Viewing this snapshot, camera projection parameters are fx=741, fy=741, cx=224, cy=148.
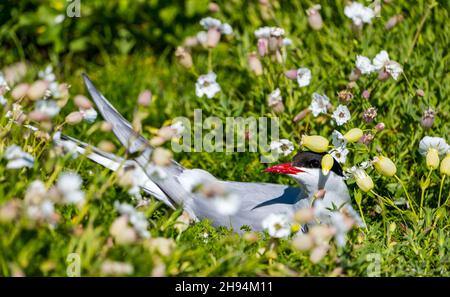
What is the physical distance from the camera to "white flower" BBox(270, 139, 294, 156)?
262 cm

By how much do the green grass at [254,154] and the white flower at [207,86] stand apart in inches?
6.9

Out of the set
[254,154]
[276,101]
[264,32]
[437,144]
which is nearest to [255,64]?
[264,32]

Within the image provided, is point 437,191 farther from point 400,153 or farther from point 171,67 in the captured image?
point 171,67

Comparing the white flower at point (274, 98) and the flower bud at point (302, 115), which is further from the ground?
the white flower at point (274, 98)

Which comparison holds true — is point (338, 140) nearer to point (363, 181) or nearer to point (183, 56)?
point (363, 181)

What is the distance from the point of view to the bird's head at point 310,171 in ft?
7.73

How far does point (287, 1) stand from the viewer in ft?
13.4

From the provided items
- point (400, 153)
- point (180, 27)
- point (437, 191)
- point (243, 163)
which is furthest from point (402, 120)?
point (180, 27)

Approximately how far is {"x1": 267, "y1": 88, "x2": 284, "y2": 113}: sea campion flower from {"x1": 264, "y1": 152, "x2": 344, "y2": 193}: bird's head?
37cm

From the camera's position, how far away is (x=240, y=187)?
2.59m

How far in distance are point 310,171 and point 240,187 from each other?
328mm

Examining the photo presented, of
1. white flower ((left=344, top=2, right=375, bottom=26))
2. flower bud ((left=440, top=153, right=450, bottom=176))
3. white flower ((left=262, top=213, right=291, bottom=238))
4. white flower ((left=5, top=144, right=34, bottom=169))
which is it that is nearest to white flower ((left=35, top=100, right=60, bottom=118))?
white flower ((left=5, top=144, right=34, bottom=169))

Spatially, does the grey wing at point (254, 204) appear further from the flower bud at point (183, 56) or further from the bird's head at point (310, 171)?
the flower bud at point (183, 56)

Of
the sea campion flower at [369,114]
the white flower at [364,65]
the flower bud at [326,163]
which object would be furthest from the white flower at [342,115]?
the flower bud at [326,163]
